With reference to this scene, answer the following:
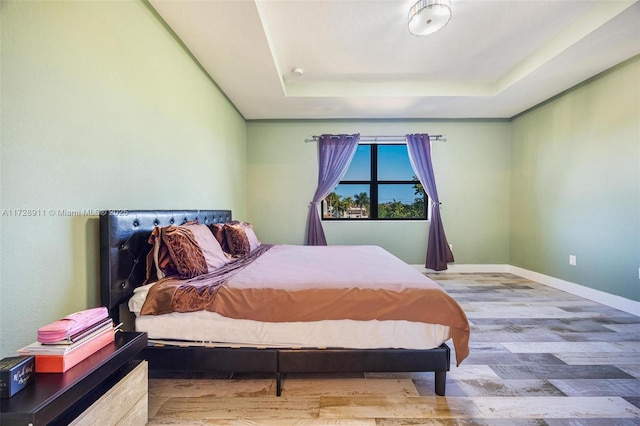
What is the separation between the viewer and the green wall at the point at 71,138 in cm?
103

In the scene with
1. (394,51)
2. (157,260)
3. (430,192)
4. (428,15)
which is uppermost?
(394,51)

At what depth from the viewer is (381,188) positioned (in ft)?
14.3

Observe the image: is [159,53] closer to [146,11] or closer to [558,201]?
[146,11]

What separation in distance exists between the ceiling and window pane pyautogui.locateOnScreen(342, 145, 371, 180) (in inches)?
28.4

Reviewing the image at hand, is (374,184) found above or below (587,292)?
above

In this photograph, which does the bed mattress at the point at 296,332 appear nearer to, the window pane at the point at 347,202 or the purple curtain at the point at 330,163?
the purple curtain at the point at 330,163

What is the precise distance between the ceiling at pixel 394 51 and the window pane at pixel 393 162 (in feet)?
2.37

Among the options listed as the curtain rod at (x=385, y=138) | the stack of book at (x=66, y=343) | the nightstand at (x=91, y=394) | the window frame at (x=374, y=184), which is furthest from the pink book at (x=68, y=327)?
the curtain rod at (x=385, y=138)

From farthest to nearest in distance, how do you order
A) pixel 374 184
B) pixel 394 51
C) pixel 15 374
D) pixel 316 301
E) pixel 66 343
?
1. pixel 374 184
2. pixel 394 51
3. pixel 316 301
4. pixel 66 343
5. pixel 15 374

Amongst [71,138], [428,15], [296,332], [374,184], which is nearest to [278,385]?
[296,332]

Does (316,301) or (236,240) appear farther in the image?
(236,240)

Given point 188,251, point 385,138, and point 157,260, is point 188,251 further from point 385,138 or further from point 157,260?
point 385,138

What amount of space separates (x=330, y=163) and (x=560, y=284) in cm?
356

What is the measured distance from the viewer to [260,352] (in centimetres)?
142
